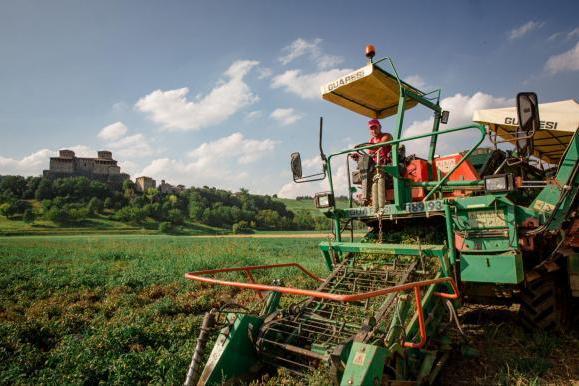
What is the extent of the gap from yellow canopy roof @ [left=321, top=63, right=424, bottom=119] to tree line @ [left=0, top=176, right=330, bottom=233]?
7207cm

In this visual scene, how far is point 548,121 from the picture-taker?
677 centimetres

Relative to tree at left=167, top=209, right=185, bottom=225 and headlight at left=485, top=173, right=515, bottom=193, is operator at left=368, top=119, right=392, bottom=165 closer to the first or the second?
headlight at left=485, top=173, right=515, bottom=193

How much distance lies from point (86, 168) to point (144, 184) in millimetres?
15878

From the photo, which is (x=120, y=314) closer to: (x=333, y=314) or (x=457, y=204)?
(x=333, y=314)

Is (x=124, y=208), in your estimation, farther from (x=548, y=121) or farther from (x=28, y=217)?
(x=548, y=121)

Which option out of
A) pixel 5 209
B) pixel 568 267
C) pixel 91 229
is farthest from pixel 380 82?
pixel 5 209

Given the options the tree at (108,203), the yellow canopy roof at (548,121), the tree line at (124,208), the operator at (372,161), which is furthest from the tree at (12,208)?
the yellow canopy roof at (548,121)

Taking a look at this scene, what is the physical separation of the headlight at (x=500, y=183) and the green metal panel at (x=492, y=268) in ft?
2.42

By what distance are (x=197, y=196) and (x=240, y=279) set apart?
305 feet

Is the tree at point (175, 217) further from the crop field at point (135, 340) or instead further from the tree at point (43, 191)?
the crop field at point (135, 340)

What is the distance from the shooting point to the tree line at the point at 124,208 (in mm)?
74000

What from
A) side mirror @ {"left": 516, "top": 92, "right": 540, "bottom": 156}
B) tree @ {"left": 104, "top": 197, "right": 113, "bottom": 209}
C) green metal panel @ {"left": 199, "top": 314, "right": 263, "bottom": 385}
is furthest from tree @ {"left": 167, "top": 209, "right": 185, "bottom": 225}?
side mirror @ {"left": 516, "top": 92, "right": 540, "bottom": 156}

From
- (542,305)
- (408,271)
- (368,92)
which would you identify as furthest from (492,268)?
(368,92)

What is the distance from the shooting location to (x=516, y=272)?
13.1ft
